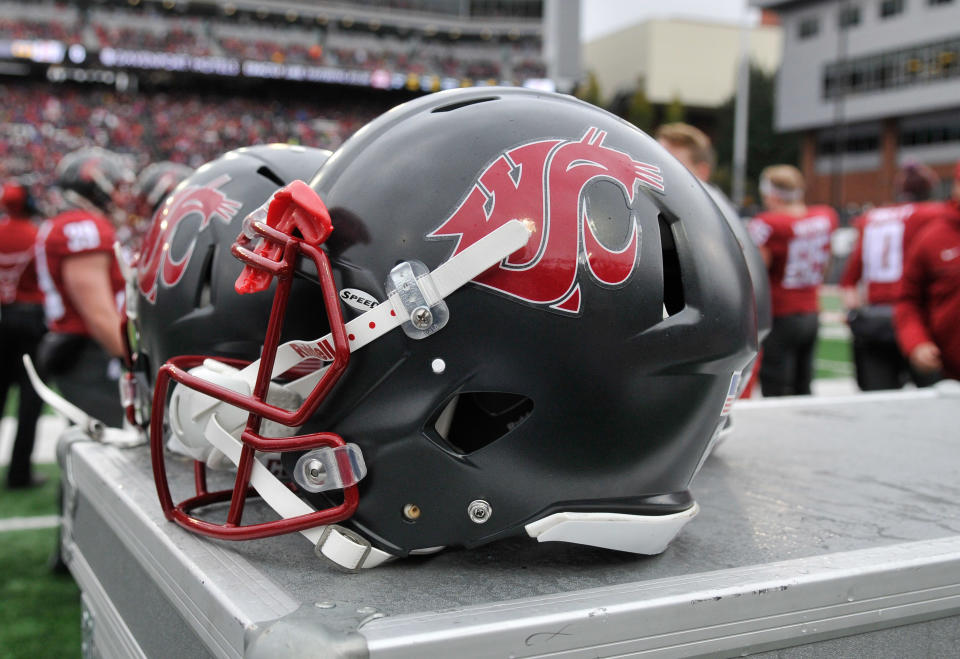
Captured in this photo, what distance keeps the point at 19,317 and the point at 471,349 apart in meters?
3.77

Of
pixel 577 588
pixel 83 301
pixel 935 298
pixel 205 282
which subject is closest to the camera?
pixel 577 588

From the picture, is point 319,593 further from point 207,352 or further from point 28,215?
point 28,215

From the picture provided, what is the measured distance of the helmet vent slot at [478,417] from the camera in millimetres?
1329

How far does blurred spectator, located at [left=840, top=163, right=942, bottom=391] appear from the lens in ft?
14.1

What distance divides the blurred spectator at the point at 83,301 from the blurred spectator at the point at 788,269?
3.38m

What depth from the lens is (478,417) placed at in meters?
→ 1.36

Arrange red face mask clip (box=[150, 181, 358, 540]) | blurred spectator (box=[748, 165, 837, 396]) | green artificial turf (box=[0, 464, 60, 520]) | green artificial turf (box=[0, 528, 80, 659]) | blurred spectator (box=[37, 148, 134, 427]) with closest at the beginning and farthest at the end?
red face mask clip (box=[150, 181, 358, 540]), green artificial turf (box=[0, 528, 80, 659]), blurred spectator (box=[37, 148, 134, 427]), green artificial turf (box=[0, 464, 60, 520]), blurred spectator (box=[748, 165, 837, 396])

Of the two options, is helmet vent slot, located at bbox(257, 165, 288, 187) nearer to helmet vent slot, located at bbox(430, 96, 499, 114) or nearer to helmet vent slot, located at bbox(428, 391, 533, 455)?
helmet vent slot, located at bbox(430, 96, 499, 114)

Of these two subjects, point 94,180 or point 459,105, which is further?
point 94,180

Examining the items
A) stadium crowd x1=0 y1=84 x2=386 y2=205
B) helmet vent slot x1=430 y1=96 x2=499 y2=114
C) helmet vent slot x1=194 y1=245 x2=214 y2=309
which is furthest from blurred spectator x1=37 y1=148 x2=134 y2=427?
stadium crowd x1=0 y1=84 x2=386 y2=205

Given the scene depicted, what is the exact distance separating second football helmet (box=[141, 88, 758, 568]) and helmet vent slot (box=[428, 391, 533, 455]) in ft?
0.24

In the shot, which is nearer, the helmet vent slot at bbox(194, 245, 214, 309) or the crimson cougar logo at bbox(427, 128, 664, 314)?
the crimson cougar logo at bbox(427, 128, 664, 314)

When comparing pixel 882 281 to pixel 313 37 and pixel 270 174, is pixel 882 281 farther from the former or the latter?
pixel 313 37

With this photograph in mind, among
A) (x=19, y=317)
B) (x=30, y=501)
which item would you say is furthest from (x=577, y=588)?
(x=19, y=317)
